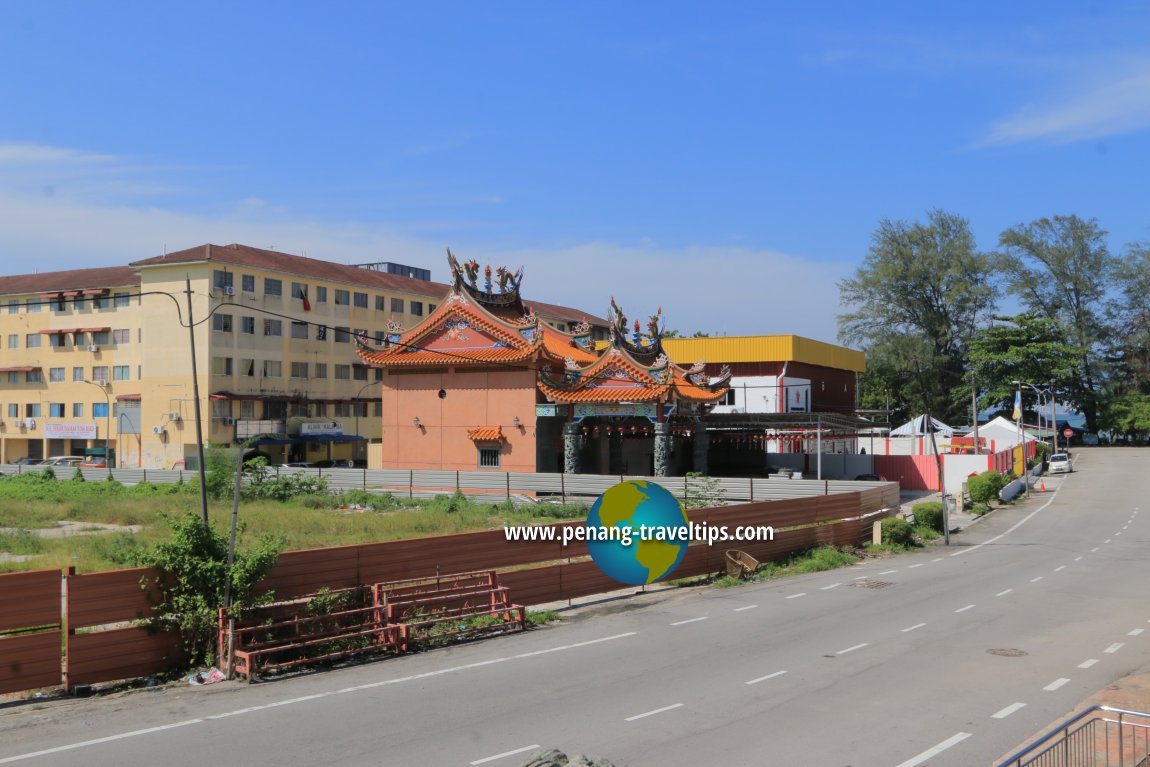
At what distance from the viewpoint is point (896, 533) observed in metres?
33.2

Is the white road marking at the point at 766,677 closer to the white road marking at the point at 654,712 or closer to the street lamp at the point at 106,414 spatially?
the white road marking at the point at 654,712

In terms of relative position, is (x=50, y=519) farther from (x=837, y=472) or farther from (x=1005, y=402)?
(x=1005, y=402)

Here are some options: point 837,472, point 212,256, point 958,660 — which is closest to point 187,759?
point 958,660

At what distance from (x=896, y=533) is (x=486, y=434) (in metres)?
21.8

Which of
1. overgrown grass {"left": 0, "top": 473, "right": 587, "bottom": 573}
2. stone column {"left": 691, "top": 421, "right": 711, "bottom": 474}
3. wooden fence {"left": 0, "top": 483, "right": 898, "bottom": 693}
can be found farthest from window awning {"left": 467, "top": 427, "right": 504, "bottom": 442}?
wooden fence {"left": 0, "top": 483, "right": 898, "bottom": 693}

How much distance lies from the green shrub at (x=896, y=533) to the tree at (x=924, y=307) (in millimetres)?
58798

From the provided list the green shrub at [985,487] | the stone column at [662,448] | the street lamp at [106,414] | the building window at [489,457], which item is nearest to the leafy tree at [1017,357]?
the green shrub at [985,487]

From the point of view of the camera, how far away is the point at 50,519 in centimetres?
3725

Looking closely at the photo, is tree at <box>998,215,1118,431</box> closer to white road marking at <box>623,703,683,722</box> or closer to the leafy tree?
the leafy tree

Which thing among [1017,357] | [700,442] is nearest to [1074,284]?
[1017,357]

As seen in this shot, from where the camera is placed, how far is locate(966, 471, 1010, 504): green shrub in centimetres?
4788

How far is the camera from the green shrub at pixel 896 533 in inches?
1308

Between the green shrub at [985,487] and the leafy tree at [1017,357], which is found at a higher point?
the leafy tree at [1017,357]

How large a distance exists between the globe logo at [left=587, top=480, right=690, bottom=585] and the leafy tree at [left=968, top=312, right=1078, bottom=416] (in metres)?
68.3
